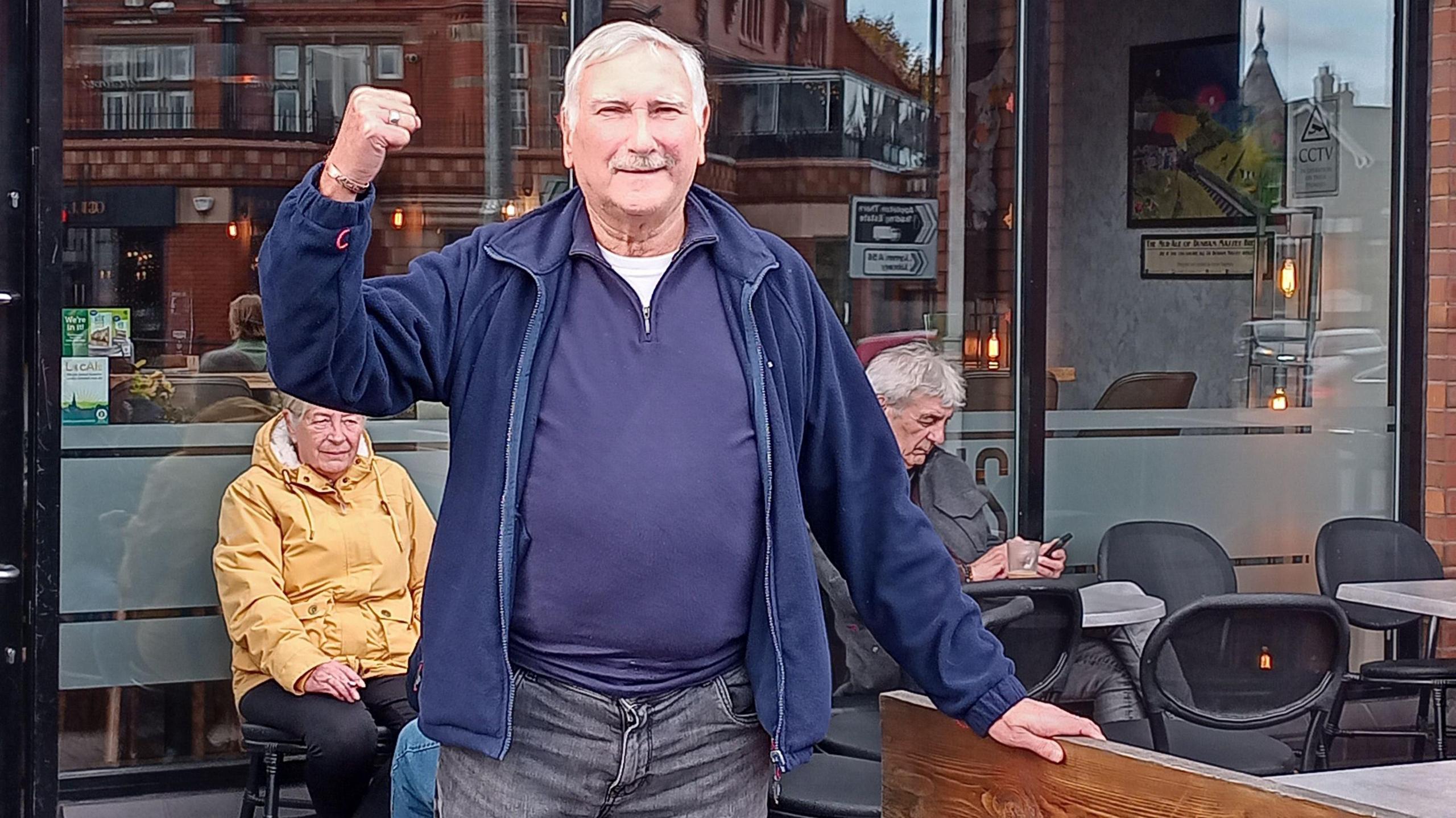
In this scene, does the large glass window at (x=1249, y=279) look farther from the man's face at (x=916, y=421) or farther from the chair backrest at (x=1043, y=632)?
the chair backrest at (x=1043, y=632)

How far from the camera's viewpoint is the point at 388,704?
431cm

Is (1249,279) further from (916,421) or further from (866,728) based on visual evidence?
(866,728)

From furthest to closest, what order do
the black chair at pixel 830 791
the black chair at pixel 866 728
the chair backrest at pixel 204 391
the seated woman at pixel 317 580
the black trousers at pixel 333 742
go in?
the chair backrest at pixel 204 391 → the seated woman at pixel 317 580 → the black trousers at pixel 333 742 → the black chair at pixel 866 728 → the black chair at pixel 830 791

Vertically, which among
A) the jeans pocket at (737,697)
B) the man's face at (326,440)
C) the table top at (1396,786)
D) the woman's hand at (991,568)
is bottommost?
the woman's hand at (991,568)

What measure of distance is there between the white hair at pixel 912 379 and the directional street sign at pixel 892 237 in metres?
1.03

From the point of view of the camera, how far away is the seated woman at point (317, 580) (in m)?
4.20

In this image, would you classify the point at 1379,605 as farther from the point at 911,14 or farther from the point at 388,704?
the point at 388,704

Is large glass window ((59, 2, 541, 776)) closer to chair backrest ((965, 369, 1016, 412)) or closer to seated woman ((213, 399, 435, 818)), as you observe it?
seated woman ((213, 399, 435, 818))

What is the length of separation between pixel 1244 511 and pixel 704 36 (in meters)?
2.48

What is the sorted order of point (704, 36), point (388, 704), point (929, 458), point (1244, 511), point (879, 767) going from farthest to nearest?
1. point (1244, 511)
2. point (704, 36)
3. point (929, 458)
4. point (388, 704)
5. point (879, 767)

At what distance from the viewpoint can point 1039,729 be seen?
213 centimetres

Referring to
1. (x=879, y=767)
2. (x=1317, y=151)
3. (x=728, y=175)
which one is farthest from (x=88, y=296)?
(x=1317, y=151)

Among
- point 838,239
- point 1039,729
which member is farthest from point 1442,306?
point 1039,729

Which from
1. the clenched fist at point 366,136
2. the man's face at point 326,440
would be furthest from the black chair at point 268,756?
the clenched fist at point 366,136
